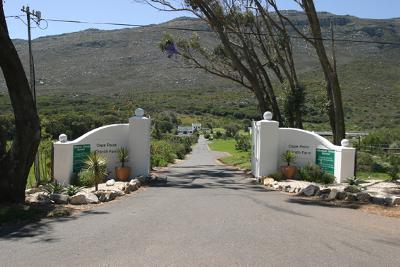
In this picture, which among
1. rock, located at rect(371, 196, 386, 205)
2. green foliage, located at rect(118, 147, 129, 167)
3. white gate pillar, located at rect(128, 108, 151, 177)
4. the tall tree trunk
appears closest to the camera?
rock, located at rect(371, 196, 386, 205)

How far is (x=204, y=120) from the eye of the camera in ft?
382

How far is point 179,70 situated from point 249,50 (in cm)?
7721

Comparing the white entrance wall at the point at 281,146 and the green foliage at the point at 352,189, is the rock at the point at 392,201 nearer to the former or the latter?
the green foliage at the point at 352,189

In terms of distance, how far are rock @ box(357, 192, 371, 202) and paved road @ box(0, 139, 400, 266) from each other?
1510 millimetres

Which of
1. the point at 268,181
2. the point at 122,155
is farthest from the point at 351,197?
the point at 122,155

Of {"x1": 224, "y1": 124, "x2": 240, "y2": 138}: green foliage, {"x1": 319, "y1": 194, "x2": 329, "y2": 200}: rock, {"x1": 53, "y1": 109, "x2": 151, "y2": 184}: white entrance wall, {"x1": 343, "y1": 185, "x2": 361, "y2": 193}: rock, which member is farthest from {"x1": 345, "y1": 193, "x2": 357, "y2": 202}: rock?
{"x1": 224, "y1": 124, "x2": 240, "y2": 138}: green foliage

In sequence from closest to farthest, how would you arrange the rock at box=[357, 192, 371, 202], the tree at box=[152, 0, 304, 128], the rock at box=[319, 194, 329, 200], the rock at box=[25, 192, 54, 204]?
the rock at box=[25, 192, 54, 204] < the rock at box=[357, 192, 371, 202] < the rock at box=[319, 194, 329, 200] < the tree at box=[152, 0, 304, 128]

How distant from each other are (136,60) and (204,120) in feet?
60.4

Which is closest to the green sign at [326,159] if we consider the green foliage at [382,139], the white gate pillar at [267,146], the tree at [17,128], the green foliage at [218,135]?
the white gate pillar at [267,146]

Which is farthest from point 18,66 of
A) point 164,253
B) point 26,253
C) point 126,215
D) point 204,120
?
point 204,120

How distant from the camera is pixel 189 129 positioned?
356 feet

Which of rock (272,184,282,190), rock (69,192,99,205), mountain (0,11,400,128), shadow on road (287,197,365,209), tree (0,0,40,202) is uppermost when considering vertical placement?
mountain (0,11,400,128)

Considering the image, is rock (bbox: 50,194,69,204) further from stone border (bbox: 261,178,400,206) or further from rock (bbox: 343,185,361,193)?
rock (bbox: 343,185,361,193)

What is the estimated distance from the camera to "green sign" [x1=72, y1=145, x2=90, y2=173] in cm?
1870
